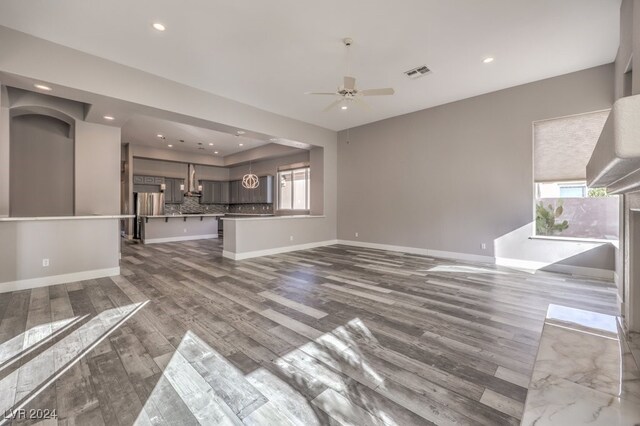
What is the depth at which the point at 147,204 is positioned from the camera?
8.48 meters

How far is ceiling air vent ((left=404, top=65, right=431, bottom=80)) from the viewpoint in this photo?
432cm

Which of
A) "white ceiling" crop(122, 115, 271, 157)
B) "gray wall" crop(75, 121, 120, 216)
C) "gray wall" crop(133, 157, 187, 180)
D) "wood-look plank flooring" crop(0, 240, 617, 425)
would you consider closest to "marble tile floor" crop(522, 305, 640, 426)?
"wood-look plank flooring" crop(0, 240, 617, 425)

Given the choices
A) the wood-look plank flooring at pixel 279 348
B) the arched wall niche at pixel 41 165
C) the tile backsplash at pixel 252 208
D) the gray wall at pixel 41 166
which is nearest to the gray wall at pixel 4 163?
the arched wall niche at pixel 41 165

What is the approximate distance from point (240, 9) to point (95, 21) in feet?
5.77

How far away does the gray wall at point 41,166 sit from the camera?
17.5 feet

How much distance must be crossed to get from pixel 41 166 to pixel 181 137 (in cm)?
325

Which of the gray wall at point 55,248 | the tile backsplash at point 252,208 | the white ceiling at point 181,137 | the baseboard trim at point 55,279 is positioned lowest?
the baseboard trim at point 55,279

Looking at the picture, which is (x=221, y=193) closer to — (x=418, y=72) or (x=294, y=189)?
(x=294, y=189)

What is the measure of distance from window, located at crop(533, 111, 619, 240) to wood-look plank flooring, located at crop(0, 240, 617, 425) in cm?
100

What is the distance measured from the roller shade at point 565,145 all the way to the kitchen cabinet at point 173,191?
10.7m

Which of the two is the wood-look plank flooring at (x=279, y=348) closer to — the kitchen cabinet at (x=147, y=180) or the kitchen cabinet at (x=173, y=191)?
the kitchen cabinet at (x=147, y=180)

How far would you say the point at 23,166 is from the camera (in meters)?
5.38

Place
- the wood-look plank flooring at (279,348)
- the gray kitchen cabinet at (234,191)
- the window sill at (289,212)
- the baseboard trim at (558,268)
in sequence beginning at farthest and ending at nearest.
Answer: the gray kitchen cabinet at (234,191) < the window sill at (289,212) < the baseboard trim at (558,268) < the wood-look plank flooring at (279,348)

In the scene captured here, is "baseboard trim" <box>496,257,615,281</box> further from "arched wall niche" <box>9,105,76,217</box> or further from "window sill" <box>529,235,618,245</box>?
"arched wall niche" <box>9,105,76,217</box>
